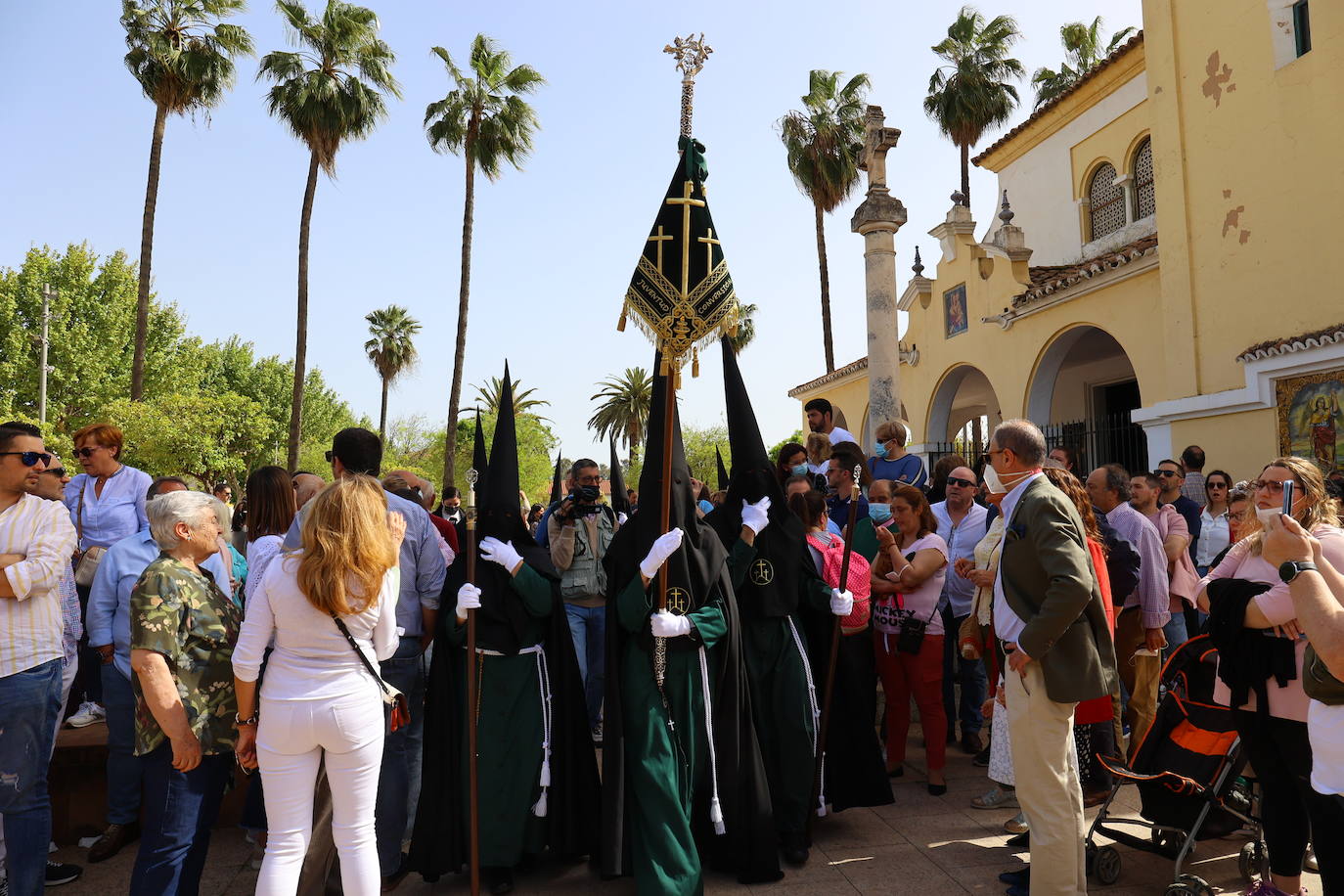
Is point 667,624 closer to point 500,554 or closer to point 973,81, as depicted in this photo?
point 500,554

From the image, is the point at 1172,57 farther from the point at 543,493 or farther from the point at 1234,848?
the point at 543,493

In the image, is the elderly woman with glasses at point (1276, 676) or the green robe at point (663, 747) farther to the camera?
the green robe at point (663, 747)

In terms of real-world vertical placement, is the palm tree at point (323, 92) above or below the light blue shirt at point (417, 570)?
above

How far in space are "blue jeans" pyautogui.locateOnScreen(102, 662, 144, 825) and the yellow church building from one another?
11088 millimetres

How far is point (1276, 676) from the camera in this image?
144 inches

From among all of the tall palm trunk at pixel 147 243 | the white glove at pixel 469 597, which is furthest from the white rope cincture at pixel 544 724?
the tall palm trunk at pixel 147 243

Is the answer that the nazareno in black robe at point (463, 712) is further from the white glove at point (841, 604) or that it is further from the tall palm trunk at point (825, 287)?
the tall palm trunk at point (825, 287)

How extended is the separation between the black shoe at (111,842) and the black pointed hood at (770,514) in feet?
12.0

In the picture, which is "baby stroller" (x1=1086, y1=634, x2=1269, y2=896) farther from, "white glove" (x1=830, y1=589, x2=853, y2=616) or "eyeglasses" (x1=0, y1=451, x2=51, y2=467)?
"eyeglasses" (x1=0, y1=451, x2=51, y2=467)

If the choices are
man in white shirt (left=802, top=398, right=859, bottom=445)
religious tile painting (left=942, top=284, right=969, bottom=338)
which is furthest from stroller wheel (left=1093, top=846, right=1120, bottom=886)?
religious tile painting (left=942, top=284, right=969, bottom=338)

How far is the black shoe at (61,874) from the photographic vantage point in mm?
4477

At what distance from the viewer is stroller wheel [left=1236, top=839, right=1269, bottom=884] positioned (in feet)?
13.3

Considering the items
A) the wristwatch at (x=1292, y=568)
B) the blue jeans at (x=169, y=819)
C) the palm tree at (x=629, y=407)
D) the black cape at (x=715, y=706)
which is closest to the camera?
the wristwatch at (x=1292, y=568)

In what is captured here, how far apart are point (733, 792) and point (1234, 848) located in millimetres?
2684
